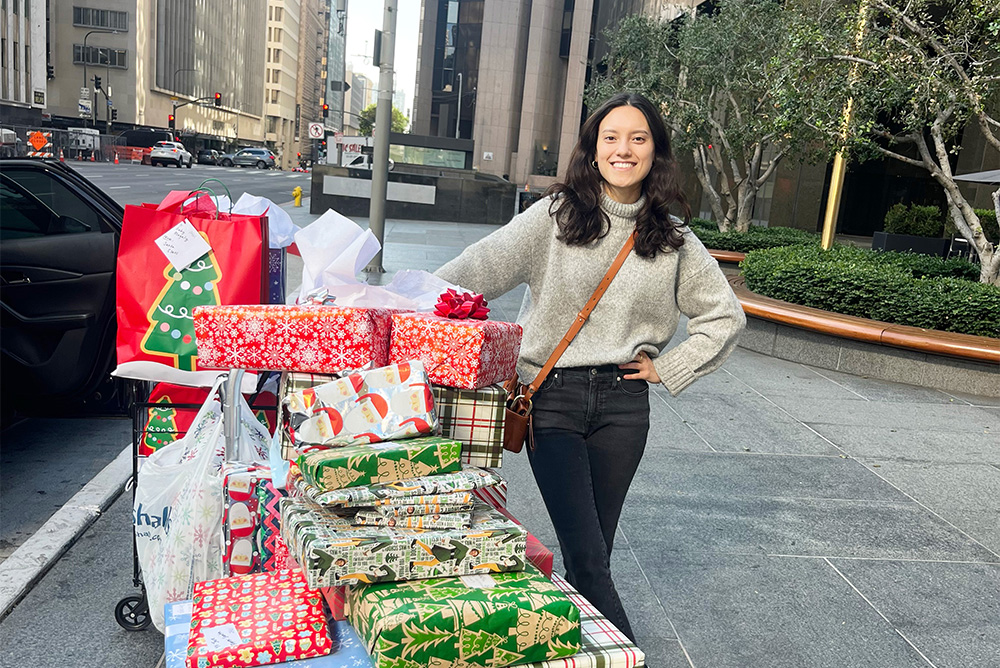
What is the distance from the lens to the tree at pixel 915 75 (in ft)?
30.9

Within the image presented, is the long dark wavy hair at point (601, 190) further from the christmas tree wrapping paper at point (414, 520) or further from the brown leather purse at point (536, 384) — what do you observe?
the christmas tree wrapping paper at point (414, 520)

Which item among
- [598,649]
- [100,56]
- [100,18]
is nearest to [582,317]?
[598,649]

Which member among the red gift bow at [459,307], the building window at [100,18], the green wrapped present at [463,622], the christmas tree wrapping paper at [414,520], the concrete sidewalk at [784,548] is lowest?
the concrete sidewalk at [784,548]

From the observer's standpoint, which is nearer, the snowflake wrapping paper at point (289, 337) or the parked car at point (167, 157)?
the snowflake wrapping paper at point (289, 337)

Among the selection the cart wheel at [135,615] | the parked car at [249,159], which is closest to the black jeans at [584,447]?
the cart wheel at [135,615]

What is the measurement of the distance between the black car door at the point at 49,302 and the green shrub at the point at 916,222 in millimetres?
20548

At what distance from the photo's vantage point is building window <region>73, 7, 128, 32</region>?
86.7 meters

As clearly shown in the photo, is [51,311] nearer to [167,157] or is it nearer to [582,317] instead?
[582,317]

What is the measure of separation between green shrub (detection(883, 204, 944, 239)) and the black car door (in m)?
20.5

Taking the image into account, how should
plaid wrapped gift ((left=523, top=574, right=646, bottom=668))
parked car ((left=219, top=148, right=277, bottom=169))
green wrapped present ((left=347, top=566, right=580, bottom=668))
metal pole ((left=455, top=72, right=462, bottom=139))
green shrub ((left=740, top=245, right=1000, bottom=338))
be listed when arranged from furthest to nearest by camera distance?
parked car ((left=219, top=148, right=277, bottom=169)) → metal pole ((left=455, top=72, right=462, bottom=139)) → green shrub ((left=740, top=245, right=1000, bottom=338)) → plaid wrapped gift ((left=523, top=574, right=646, bottom=668)) → green wrapped present ((left=347, top=566, right=580, bottom=668))

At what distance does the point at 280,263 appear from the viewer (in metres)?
3.41

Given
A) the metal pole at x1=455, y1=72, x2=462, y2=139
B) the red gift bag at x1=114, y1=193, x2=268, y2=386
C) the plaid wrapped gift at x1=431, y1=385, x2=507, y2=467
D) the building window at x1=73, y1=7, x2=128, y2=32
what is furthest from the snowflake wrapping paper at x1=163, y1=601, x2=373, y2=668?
the building window at x1=73, y1=7, x2=128, y2=32

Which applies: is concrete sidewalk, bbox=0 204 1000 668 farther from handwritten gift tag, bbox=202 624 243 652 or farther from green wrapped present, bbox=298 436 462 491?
green wrapped present, bbox=298 436 462 491

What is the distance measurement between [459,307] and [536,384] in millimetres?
435
